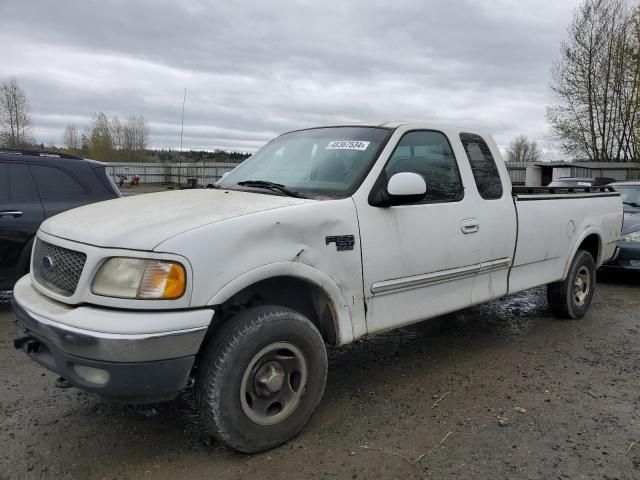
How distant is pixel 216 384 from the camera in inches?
107

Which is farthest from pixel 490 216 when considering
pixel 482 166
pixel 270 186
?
pixel 270 186

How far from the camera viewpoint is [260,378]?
2.93 metres

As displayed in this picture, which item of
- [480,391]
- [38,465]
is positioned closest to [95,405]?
[38,465]

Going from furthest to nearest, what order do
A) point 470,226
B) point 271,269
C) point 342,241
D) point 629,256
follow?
1. point 629,256
2. point 470,226
3. point 342,241
4. point 271,269

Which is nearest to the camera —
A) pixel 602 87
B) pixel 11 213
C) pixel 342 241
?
pixel 342 241

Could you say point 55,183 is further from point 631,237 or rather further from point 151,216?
point 631,237

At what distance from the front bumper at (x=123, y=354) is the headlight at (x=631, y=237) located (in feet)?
23.6

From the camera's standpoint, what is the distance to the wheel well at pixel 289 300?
10.0 ft

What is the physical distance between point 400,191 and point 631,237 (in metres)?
5.99

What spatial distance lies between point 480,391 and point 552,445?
797 millimetres

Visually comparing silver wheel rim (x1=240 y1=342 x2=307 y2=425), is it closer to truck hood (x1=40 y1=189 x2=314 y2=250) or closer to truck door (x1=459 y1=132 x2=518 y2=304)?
truck hood (x1=40 y1=189 x2=314 y2=250)

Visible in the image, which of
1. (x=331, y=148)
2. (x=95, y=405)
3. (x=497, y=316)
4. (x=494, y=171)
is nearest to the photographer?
(x=95, y=405)

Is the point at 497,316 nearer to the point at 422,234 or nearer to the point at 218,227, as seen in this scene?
the point at 422,234

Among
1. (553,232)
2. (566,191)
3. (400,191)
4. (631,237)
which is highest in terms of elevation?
(400,191)
